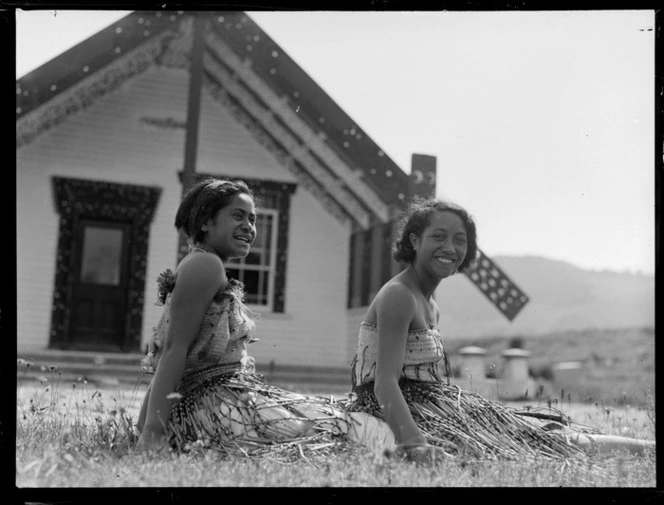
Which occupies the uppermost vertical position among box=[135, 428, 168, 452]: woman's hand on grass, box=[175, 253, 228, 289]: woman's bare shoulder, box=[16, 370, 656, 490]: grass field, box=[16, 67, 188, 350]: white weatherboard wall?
box=[16, 67, 188, 350]: white weatherboard wall

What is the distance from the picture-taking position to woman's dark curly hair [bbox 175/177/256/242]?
10.2 feet

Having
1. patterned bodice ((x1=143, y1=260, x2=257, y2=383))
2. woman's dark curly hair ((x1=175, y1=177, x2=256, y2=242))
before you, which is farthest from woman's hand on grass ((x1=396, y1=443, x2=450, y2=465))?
woman's dark curly hair ((x1=175, y1=177, x2=256, y2=242))

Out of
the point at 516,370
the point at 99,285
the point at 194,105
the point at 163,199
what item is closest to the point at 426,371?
the point at 194,105

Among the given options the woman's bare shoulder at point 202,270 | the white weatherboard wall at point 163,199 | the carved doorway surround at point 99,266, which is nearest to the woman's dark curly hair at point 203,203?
the woman's bare shoulder at point 202,270

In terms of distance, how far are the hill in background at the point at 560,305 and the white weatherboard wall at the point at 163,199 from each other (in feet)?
23.1

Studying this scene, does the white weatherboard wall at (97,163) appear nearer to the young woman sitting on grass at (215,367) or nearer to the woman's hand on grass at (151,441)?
the young woman sitting on grass at (215,367)

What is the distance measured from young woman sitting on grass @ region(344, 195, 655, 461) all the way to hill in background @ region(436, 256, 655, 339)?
12.7 m

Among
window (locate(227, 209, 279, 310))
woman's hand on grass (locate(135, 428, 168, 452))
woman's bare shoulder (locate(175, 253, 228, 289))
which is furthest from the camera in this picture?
window (locate(227, 209, 279, 310))

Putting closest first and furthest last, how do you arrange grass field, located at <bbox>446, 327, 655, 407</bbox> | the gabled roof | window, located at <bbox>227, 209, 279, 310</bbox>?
the gabled roof, window, located at <bbox>227, 209, 279, 310</bbox>, grass field, located at <bbox>446, 327, 655, 407</bbox>

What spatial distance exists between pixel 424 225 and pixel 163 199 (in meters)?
6.92

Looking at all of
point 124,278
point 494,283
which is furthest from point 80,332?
point 494,283

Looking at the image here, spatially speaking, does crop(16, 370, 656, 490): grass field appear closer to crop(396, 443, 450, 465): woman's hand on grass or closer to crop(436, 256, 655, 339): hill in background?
crop(396, 443, 450, 465): woman's hand on grass

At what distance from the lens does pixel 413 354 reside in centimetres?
319

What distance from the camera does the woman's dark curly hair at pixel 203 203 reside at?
3113 mm
